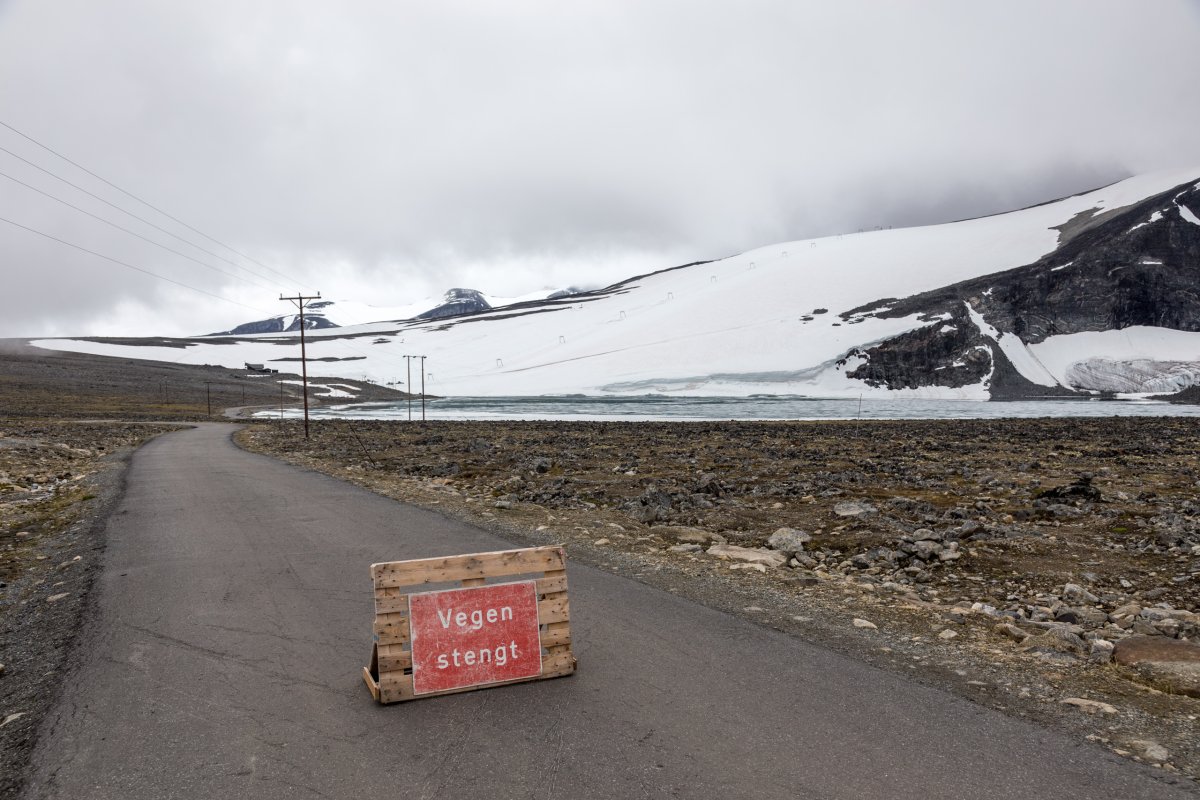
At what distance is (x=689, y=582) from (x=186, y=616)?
A: 6.19 m

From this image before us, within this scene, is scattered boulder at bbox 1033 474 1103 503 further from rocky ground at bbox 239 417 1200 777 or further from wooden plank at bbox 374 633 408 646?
wooden plank at bbox 374 633 408 646

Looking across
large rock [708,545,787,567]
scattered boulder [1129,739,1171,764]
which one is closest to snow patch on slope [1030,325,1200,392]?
large rock [708,545,787,567]

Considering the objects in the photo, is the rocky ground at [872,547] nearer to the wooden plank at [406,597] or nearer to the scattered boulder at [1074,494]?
the scattered boulder at [1074,494]

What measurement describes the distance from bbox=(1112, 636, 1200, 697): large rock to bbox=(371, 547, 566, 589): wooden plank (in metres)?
5.40

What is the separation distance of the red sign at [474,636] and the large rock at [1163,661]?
5507mm

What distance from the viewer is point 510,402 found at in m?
96.5

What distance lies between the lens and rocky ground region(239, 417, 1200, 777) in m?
6.30

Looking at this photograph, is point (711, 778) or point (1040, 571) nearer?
point (711, 778)

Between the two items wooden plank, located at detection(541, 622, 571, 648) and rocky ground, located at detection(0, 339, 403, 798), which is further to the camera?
wooden plank, located at detection(541, 622, 571, 648)

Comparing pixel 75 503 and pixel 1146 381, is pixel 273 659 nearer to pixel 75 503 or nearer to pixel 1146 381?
pixel 75 503

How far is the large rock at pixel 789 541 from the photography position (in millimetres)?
11352

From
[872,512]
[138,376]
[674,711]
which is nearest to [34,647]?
[674,711]

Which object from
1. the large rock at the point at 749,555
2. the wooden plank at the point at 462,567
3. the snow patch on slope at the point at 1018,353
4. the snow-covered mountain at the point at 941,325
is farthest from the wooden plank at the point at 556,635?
the snow patch on slope at the point at 1018,353

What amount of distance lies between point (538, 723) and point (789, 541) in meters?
7.20
